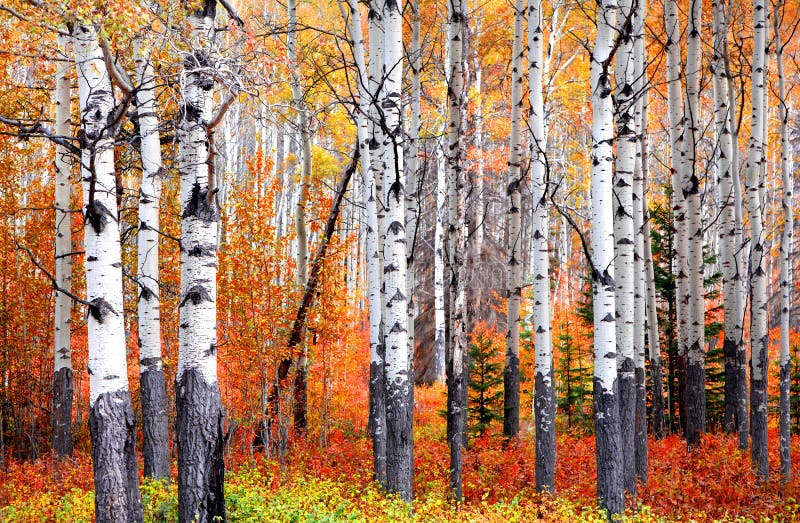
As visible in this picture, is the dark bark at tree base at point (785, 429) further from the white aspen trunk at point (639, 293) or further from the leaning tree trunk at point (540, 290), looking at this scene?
the leaning tree trunk at point (540, 290)

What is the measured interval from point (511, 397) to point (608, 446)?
500 cm

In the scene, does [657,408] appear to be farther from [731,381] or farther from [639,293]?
[639,293]

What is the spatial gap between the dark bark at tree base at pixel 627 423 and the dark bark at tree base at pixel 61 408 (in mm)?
7704

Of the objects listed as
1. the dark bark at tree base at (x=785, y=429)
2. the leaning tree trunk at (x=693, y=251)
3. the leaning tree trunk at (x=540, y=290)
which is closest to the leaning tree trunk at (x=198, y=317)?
the leaning tree trunk at (x=540, y=290)

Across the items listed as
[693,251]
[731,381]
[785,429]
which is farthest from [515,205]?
[785,429]

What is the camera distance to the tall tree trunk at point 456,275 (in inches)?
308

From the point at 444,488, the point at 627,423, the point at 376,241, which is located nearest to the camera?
the point at 627,423

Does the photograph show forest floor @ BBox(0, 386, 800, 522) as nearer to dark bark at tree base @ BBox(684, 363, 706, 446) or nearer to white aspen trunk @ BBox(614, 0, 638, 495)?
dark bark at tree base @ BBox(684, 363, 706, 446)

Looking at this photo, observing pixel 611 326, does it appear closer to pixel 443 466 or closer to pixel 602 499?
pixel 602 499

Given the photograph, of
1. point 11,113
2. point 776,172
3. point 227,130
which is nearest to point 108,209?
point 11,113

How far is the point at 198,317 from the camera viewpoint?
5199 mm

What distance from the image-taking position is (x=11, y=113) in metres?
10.7

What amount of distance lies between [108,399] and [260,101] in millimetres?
2721

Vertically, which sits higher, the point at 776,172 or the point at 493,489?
the point at 776,172
